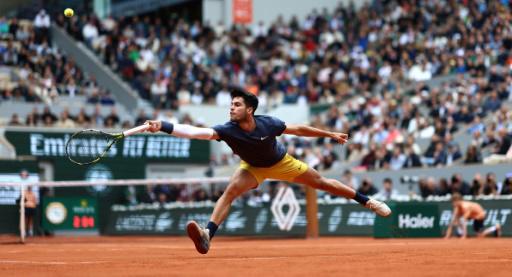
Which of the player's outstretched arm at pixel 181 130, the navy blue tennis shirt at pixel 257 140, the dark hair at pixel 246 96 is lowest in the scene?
the navy blue tennis shirt at pixel 257 140

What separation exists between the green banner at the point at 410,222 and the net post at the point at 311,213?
195 centimetres

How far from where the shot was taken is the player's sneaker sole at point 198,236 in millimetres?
13891

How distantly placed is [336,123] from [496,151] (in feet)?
29.4

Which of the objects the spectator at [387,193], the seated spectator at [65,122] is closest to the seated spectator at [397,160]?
the spectator at [387,193]

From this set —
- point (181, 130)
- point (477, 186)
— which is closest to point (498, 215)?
point (477, 186)

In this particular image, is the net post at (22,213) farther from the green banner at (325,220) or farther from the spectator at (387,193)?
the spectator at (387,193)

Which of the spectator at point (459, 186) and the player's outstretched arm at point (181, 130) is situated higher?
the player's outstretched arm at point (181, 130)

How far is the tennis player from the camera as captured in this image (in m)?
25.7

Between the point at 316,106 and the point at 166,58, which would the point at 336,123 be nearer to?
the point at 316,106

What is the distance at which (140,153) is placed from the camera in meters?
37.2

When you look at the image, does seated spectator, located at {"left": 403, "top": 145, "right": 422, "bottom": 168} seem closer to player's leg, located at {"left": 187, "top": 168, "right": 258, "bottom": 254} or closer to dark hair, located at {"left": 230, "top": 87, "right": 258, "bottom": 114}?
player's leg, located at {"left": 187, "top": 168, "right": 258, "bottom": 254}

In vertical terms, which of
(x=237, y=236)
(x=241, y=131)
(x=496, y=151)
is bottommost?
(x=237, y=236)

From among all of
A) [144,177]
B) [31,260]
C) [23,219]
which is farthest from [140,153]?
[31,260]

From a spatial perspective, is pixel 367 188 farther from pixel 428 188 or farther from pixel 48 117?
pixel 48 117
